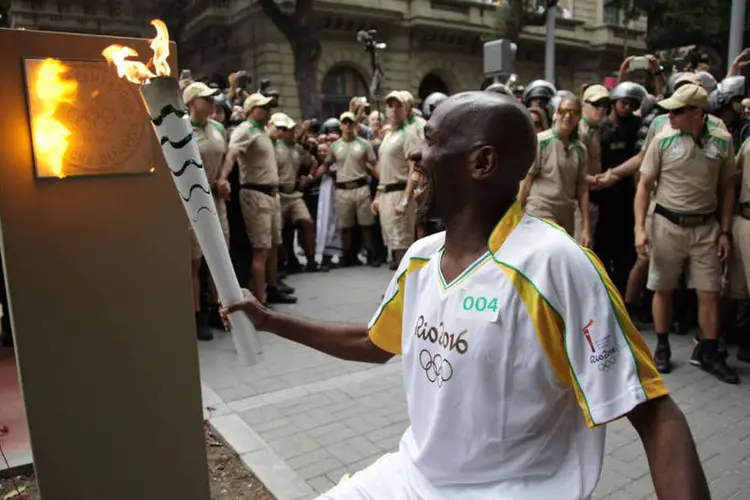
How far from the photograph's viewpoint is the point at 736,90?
604 cm

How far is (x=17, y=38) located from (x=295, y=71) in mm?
22437

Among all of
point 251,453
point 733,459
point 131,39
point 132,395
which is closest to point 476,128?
point 131,39

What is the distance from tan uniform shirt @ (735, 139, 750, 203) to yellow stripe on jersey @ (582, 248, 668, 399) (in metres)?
4.06

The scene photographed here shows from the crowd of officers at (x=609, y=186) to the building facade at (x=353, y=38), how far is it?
15.0 m

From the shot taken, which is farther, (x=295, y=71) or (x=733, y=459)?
(x=295, y=71)

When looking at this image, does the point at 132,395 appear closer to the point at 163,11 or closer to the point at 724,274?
the point at 724,274

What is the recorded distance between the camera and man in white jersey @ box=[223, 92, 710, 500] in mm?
1433

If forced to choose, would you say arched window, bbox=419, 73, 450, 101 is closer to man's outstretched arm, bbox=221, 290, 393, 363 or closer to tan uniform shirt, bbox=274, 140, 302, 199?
tan uniform shirt, bbox=274, 140, 302, 199

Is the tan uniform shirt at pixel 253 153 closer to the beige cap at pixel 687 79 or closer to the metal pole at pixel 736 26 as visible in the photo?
the beige cap at pixel 687 79

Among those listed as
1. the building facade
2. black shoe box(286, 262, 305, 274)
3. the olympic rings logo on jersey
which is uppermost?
the building facade

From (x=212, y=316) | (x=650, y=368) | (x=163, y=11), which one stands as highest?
(x=163, y=11)

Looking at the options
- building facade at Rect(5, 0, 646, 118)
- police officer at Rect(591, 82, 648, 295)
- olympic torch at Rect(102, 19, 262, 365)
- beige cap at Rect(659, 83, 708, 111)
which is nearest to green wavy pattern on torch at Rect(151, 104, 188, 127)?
olympic torch at Rect(102, 19, 262, 365)

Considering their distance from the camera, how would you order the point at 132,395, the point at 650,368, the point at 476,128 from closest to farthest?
1. the point at 650,368
2. the point at 476,128
3. the point at 132,395

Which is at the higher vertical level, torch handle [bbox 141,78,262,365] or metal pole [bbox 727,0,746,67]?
metal pole [bbox 727,0,746,67]
